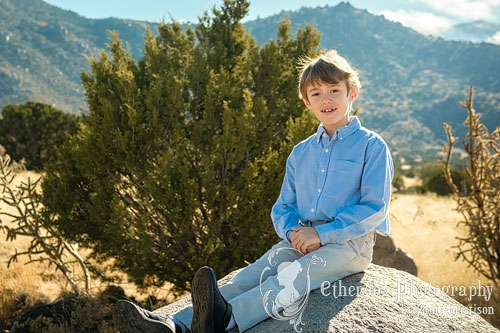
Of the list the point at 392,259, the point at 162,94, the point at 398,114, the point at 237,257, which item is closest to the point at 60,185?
the point at 162,94

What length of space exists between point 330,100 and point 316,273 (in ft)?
3.58

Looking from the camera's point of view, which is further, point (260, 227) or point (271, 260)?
point (260, 227)

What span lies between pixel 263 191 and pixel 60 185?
2410mm

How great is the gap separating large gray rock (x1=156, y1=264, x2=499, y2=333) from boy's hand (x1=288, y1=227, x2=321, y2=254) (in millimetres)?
297

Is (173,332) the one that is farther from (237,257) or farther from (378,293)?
(237,257)

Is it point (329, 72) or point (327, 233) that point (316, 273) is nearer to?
point (327, 233)

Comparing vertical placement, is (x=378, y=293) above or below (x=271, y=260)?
below

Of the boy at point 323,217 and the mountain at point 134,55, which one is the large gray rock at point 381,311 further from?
the mountain at point 134,55

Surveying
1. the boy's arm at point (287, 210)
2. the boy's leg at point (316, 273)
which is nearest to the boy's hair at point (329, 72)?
the boy's arm at point (287, 210)

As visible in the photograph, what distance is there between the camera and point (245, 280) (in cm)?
246

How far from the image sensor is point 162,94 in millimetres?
4570

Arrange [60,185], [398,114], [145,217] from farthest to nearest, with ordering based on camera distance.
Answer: [398,114], [60,185], [145,217]

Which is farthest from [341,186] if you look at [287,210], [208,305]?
[208,305]

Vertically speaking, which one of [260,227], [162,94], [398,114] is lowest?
[398,114]
